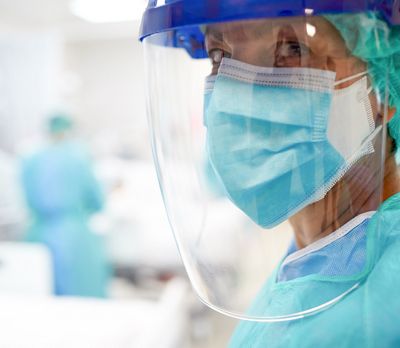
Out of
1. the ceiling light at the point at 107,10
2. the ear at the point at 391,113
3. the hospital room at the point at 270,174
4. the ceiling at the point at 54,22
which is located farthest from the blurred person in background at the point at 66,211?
the ear at the point at 391,113

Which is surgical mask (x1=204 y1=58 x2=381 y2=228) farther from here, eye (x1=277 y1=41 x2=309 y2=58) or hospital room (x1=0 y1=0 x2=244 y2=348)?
hospital room (x1=0 y1=0 x2=244 y2=348)

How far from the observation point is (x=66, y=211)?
2.35 meters

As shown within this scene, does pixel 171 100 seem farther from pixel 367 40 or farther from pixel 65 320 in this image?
pixel 65 320

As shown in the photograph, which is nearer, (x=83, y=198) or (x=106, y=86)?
(x=83, y=198)

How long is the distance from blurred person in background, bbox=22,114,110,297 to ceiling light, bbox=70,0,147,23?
4.96ft

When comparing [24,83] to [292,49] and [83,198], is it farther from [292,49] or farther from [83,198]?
[292,49]

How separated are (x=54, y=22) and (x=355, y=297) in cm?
450

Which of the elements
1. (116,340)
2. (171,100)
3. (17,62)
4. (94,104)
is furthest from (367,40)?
(94,104)

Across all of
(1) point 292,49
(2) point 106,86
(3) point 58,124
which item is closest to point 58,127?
(3) point 58,124

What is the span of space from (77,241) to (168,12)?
2.03 m

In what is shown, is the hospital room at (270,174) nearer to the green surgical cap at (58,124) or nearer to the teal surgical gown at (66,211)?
the teal surgical gown at (66,211)

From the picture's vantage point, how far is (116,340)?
90cm

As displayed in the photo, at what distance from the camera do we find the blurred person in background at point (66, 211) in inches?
90.2

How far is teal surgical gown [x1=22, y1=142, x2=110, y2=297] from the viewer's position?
229 cm
